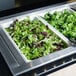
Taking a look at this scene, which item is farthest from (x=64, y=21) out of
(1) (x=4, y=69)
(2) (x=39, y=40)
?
(1) (x=4, y=69)

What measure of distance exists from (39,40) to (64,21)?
25 centimetres

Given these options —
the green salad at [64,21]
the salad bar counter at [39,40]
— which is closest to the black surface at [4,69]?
the salad bar counter at [39,40]

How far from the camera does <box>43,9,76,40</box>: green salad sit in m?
1.21

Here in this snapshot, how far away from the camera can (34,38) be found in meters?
1.17

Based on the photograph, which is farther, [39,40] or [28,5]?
[28,5]

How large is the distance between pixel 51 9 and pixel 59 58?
0.49m

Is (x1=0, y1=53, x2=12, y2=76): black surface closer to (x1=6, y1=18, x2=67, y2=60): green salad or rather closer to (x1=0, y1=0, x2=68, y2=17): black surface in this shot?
(x1=6, y1=18, x2=67, y2=60): green salad

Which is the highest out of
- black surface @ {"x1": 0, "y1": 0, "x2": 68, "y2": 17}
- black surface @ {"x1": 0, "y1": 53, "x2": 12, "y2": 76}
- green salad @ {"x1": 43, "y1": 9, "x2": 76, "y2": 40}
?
black surface @ {"x1": 0, "y1": 0, "x2": 68, "y2": 17}

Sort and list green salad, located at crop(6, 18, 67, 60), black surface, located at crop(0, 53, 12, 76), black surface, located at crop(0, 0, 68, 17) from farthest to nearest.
A: black surface, located at crop(0, 0, 68, 17), green salad, located at crop(6, 18, 67, 60), black surface, located at crop(0, 53, 12, 76)

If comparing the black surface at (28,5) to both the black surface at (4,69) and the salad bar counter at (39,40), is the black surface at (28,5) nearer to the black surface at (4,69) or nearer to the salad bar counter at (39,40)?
the salad bar counter at (39,40)

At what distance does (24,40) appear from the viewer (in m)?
1.17

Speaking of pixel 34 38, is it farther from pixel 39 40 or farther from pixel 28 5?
pixel 28 5

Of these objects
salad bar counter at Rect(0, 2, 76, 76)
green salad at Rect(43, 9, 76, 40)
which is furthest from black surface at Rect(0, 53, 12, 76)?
green salad at Rect(43, 9, 76, 40)

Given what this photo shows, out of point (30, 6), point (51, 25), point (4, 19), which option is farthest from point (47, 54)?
point (30, 6)
